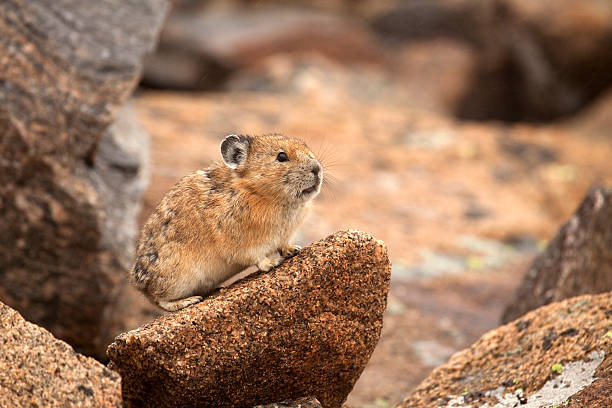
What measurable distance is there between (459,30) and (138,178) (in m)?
18.6

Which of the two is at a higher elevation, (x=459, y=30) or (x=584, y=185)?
(x=459, y=30)

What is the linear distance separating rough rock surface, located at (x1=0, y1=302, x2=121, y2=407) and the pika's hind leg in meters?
1.44

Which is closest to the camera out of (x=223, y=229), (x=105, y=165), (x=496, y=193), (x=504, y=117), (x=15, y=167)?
(x=223, y=229)

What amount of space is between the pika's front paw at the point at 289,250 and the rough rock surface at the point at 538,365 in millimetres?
1718

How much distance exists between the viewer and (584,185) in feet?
60.1

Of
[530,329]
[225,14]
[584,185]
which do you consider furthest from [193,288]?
[225,14]

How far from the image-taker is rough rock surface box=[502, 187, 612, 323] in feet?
31.4

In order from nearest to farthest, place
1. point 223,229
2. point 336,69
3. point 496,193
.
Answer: point 223,229 → point 496,193 → point 336,69

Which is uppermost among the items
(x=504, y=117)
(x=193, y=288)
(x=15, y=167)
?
(x=504, y=117)

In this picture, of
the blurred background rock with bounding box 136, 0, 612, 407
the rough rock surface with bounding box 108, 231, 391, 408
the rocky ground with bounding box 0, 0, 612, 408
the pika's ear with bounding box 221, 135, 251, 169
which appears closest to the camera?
the rough rock surface with bounding box 108, 231, 391, 408

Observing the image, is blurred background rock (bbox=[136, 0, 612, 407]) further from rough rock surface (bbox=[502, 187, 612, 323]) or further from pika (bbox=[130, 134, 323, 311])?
rough rock surface (bbox=[502, 187, 612, 323])

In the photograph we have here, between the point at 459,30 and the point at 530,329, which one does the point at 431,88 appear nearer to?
the point at 459,30

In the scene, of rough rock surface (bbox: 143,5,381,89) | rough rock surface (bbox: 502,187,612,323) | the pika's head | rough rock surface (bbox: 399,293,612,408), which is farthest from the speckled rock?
rough rock surface (bbox: 143,5,381,89)

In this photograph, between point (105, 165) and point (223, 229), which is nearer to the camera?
point (223, 229)
